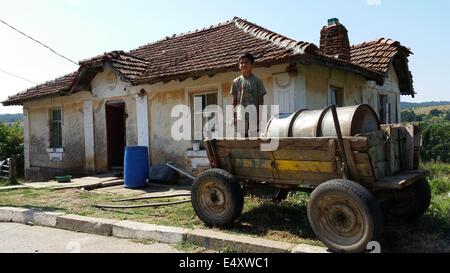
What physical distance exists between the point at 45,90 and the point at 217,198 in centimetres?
1122

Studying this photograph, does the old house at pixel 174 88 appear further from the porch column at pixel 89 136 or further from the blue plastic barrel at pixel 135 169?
the blue plastic barrel at pixel 135 169

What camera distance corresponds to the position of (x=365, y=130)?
4.66 metres

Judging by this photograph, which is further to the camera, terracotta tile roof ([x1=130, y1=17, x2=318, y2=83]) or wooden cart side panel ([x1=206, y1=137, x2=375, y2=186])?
terracotta tile roof ([x1=130, y1=17, x2=318, y2=83])

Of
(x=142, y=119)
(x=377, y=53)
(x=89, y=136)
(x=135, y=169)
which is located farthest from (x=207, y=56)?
(x=377, y=53)

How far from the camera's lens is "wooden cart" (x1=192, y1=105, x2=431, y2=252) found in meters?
3.97

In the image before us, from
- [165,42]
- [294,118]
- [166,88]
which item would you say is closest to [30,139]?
[165,42]

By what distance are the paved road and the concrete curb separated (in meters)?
0.13

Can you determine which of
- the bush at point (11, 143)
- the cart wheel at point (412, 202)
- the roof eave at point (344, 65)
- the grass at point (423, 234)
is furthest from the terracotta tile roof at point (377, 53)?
the bush at point (11, 143)

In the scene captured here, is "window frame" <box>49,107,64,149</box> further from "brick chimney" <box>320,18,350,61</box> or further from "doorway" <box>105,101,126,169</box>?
"brick chimney" <box>320,18,350,61</box>

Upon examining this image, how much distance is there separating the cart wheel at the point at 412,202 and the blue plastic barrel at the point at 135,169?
5.99 meters

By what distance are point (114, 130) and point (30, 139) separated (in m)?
4.82

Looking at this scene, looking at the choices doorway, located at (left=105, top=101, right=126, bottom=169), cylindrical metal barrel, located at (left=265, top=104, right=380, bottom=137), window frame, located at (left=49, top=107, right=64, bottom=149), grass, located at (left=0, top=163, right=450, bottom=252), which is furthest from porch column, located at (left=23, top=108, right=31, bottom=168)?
cylindrical metal barrel, located at (left=265, top=104, right=380, bottom=137)

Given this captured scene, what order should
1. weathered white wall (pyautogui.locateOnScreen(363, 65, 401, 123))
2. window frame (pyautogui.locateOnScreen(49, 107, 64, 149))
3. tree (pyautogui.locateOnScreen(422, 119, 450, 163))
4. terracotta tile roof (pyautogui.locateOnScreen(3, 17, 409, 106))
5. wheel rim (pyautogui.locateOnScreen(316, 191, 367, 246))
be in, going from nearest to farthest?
wheel rim (pyautogui.locateOnScreen(316, 191, 367, 246)) → terracotta tile roof (pyautogui.locateOnScreen(3, 17, 409, 106)) → weathered white wall (pyautogui.locateOnScreen(363, 65, 401, 123)) → window frame (pyautogui.locateOnScreen(49, 107, 64, 149)) → tree (pyautogui.locateOnScreen(422, 119, 450, 163))

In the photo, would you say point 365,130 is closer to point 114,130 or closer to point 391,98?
point 114,130
